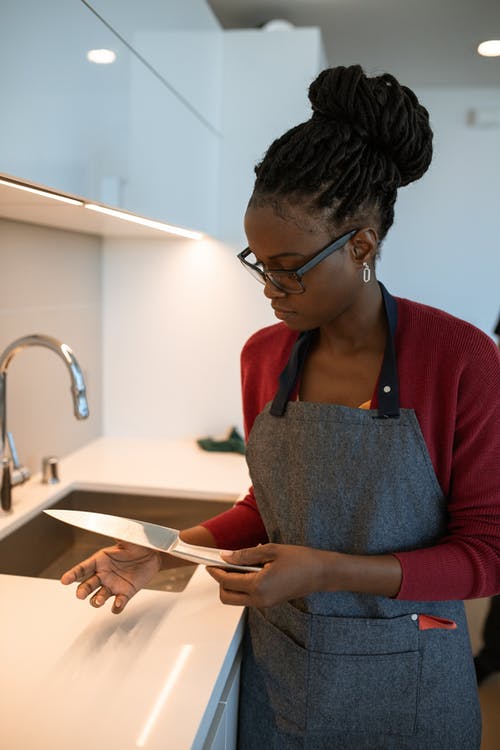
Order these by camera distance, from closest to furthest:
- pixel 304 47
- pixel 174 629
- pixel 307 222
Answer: pixel 307 222, pixel 174 629, pixel 304 47

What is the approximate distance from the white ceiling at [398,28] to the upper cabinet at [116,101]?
0.26 metres

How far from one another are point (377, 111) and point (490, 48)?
162cm

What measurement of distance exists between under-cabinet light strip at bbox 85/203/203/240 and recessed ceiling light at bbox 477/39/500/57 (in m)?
1.10

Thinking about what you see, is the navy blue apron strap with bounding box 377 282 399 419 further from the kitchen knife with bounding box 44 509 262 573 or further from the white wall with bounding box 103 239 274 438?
the white wall with bounding box 103 239 274 438

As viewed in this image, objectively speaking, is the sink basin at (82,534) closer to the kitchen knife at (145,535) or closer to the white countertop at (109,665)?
the white countertop at (109,665)

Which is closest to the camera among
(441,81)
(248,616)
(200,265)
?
(248,616)

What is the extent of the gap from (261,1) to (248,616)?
1.64 metres

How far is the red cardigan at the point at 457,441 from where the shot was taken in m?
0.82

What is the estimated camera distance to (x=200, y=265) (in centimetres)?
201

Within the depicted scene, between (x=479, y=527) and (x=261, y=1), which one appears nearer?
(x=479, y=527)

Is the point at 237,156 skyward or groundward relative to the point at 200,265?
skyward

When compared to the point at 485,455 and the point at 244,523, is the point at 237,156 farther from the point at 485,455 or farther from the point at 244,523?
the point at 485,455

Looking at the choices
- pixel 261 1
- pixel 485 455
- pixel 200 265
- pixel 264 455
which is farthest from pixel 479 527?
pixel 261 1

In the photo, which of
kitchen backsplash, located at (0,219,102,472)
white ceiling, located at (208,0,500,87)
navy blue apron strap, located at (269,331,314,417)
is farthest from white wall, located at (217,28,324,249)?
navy blue apron strap, located at (269,331,314,417)
